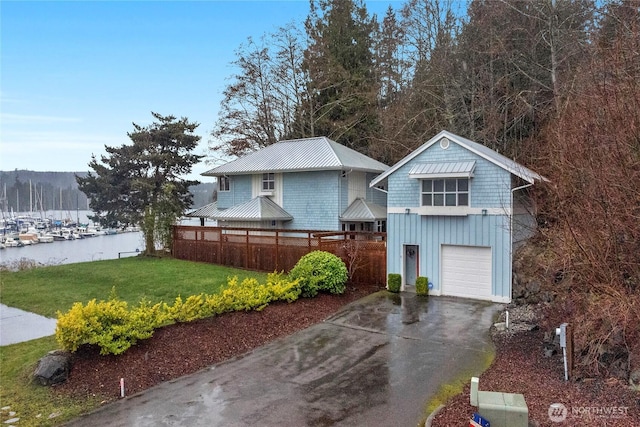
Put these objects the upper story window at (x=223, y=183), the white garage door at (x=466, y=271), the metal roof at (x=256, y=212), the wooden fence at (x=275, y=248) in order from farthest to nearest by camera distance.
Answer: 1. the upper story window at (x=223, y=183)
2. the metal roof at (x=256, y=212)
3. the wooden fence at (x=275, y=248)
4. the white garage door at (x=466, y=271)

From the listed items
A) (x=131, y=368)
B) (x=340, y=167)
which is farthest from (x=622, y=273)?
(x=340, y=167)

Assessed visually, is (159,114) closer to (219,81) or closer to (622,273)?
(219,81)

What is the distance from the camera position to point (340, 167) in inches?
742

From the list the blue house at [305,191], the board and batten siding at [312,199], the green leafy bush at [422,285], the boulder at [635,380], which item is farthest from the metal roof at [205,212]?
the boulder at [635,380]

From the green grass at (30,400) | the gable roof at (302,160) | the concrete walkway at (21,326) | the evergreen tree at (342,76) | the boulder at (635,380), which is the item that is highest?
the evergreen tree at (342,76)

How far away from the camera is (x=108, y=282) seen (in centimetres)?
1517

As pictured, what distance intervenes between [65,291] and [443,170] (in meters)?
13.5

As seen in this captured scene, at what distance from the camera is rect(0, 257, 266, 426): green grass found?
6246 millimetres

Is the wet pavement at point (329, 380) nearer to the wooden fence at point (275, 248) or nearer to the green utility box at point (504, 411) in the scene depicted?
the green utility box at point (504, 411)

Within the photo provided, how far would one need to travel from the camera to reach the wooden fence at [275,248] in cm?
1549

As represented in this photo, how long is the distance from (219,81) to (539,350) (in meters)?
29.4

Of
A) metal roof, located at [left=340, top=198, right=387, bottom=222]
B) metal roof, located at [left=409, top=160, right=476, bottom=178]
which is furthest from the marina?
Answer: metal roof, located at [left=409, top=160, right=476, bottom=178]

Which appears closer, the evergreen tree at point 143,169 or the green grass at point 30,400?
the green grass at point 30,400

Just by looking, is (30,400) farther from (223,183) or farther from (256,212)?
(223,183)
